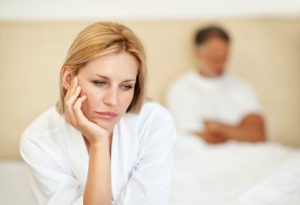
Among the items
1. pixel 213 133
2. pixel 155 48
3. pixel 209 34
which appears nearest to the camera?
pixel 155 48

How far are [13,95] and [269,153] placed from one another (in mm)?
822

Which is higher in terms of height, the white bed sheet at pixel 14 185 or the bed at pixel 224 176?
the white bed sheet at pixel 14 185

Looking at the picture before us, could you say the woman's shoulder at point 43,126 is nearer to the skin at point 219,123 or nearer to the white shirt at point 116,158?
the white shirt at point 116,158

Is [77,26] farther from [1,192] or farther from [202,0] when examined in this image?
[202,0]

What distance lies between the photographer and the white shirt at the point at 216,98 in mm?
1446

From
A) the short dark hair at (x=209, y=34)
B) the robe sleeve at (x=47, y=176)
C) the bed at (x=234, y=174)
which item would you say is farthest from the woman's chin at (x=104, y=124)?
the short dark hair at (x=209, y=34)

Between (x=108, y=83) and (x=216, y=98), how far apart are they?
0.97 metres

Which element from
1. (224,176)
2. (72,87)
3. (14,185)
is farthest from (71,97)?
(224,176)

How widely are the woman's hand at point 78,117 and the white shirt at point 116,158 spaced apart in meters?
0.07

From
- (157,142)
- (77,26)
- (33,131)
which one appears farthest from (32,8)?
(157,142)

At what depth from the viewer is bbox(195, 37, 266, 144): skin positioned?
1.42 meters

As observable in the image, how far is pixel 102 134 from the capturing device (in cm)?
66

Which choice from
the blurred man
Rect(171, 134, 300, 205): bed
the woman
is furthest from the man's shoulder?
the woman

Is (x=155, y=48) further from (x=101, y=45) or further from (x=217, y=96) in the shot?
(x=101, y=45)
